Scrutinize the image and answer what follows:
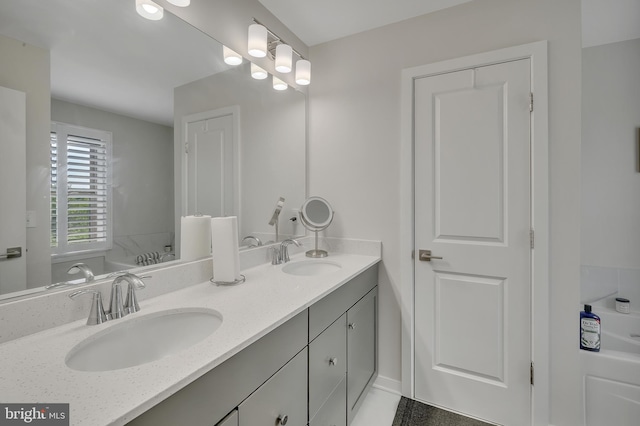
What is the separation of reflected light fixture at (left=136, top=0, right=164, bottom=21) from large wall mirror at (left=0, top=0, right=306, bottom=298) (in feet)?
0.09

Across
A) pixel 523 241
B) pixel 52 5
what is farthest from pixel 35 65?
pixel 523 241

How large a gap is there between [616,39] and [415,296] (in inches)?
88.7

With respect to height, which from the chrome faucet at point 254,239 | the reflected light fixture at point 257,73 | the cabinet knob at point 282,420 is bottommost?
the cabinet knob at point 282,420

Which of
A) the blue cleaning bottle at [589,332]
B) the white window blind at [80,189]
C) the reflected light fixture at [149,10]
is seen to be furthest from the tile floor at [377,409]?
the reflected light fixture at [149,10]

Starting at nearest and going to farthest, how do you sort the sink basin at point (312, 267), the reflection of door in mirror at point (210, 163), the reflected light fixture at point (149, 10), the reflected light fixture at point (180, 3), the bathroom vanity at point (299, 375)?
the bathroom vanity at point (299, 375) < the reflected light fixture at point (149, 10) < the reflected light fixture at point (180, 3) < the reflection of door in mirror at point (210, 163) < the sink basin at point (312, 267)

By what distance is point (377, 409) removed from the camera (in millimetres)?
1778

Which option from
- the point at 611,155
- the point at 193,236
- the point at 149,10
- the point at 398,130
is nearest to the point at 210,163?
the point at 193,236

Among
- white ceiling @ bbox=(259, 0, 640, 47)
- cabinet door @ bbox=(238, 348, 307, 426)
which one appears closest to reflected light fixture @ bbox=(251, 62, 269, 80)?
white ceiling @ bbox=(259, 0, 640, 47)

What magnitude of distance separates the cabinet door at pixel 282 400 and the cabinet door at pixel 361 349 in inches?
18.3

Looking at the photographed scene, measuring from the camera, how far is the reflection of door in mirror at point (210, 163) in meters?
1.41

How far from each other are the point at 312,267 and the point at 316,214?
38cm

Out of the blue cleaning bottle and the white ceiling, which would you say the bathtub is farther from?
the white ceiling

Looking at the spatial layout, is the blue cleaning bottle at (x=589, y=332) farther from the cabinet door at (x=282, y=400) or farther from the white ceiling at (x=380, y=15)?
the white ceiling at (x=380, y=15)

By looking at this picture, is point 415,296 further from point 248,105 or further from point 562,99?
point 248,105
